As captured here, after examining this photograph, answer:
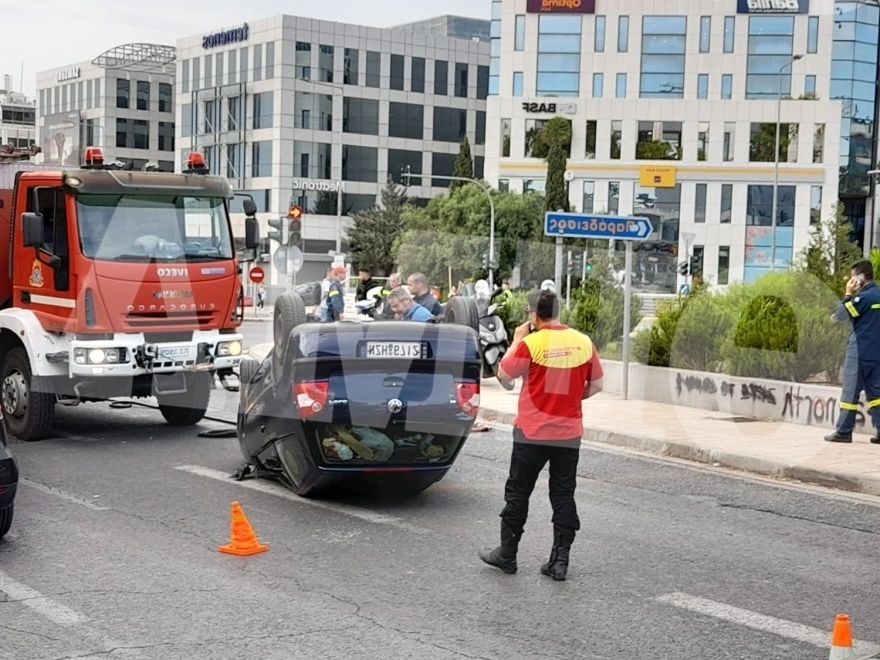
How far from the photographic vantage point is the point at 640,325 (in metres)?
18.4

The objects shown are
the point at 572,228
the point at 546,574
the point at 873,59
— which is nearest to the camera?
the point at 546,574

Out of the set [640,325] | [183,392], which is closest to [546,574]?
[183,392]

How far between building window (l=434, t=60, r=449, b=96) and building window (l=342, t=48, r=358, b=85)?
19.1 metres

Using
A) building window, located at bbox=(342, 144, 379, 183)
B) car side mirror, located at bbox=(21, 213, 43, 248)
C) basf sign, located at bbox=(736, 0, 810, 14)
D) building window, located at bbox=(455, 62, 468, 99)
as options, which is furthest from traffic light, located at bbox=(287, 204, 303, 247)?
basf sign, located at bbox=(736, 0, 810, 14)

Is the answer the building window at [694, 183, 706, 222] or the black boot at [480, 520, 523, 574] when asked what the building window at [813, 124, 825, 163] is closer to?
the building window at [694, 183, 706, 222]

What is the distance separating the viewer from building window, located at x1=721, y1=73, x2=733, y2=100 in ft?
226

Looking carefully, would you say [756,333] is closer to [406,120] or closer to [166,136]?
[166,136]

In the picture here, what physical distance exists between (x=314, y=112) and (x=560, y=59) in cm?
2405

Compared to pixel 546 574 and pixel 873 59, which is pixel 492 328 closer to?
pixel 546 574

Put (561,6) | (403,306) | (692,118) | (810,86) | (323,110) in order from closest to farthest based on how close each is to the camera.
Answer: (403,306) → (323,110) → (692,118) → (810,86) → (561,6)

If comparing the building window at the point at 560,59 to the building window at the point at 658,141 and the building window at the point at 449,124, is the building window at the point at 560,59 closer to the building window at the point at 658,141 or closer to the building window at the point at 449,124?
the building window at the point at 658,141

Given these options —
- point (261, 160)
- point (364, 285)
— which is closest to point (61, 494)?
point (364, 285)

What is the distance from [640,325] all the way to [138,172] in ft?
28.2

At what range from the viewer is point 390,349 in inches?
360
